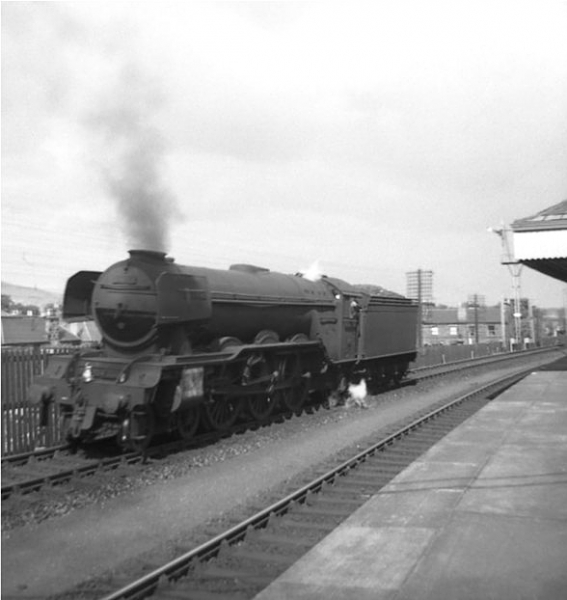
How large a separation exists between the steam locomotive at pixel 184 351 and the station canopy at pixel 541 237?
498cm

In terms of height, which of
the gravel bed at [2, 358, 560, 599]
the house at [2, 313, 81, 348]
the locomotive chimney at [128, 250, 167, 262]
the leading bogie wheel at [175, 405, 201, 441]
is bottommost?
the gravel bed at [2, 358, 560, 599]

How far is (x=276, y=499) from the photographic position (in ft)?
21.5

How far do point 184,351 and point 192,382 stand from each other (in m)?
0.72

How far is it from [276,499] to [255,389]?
458cm

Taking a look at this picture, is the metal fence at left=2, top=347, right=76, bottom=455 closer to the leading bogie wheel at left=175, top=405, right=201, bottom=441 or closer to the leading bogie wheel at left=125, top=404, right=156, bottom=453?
the leading bogie wheel at left=125, top=404, right=156, bottom=453

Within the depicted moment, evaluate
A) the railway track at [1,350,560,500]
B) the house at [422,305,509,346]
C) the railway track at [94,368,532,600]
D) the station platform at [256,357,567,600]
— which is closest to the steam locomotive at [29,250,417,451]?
the railway track at [1,350,560,500]

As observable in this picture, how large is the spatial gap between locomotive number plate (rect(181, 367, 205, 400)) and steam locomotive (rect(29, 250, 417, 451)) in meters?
0.01

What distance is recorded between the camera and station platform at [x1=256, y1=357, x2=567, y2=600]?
416cm

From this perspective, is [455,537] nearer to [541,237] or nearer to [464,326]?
[541,237]

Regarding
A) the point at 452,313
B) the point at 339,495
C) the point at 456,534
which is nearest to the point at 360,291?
the point at 339,495

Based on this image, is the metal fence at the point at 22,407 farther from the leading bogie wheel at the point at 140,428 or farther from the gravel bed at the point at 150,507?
the gravel bed at the point at 150,507

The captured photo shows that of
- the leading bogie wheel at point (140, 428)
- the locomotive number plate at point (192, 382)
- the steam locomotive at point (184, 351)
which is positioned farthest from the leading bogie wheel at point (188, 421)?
the leading bogie wheel at point (140, 428)

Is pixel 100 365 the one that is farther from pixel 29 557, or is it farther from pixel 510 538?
pixel 510 538

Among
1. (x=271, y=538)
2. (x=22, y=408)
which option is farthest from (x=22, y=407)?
(x=271, y=538)
